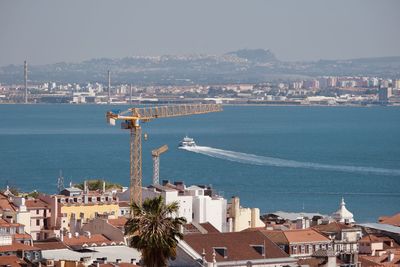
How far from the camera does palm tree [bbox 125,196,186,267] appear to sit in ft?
61.6

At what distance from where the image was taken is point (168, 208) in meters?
19.2

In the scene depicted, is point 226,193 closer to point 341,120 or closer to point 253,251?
point 253,251

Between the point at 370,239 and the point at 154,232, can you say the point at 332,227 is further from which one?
the point at 154,232

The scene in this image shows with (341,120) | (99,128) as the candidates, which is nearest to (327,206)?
(99,128)

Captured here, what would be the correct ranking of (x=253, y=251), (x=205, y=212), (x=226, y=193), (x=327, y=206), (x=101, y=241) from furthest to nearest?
(x=226, y=193), (x=327, y=206), (x=205, y=212), (x=101, y=241), (x=253, y=251)

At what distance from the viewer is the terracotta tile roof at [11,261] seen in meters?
24.4

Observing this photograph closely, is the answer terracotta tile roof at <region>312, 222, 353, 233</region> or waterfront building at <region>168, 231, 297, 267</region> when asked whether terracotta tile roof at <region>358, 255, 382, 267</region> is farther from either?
terracotta tile roof at <region>312, 222, 353, 233</region>

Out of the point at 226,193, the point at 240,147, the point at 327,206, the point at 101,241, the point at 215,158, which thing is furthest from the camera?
the point at 240,147

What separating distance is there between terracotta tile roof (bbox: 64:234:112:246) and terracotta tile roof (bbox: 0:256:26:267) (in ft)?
17.4

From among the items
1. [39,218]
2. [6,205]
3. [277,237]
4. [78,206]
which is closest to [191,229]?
[277,237]

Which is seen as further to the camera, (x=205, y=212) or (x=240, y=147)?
(x=240, y=147)

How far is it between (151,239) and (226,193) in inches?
1783

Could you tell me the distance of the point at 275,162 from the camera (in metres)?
91.8

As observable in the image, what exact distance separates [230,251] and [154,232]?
6434 mm
